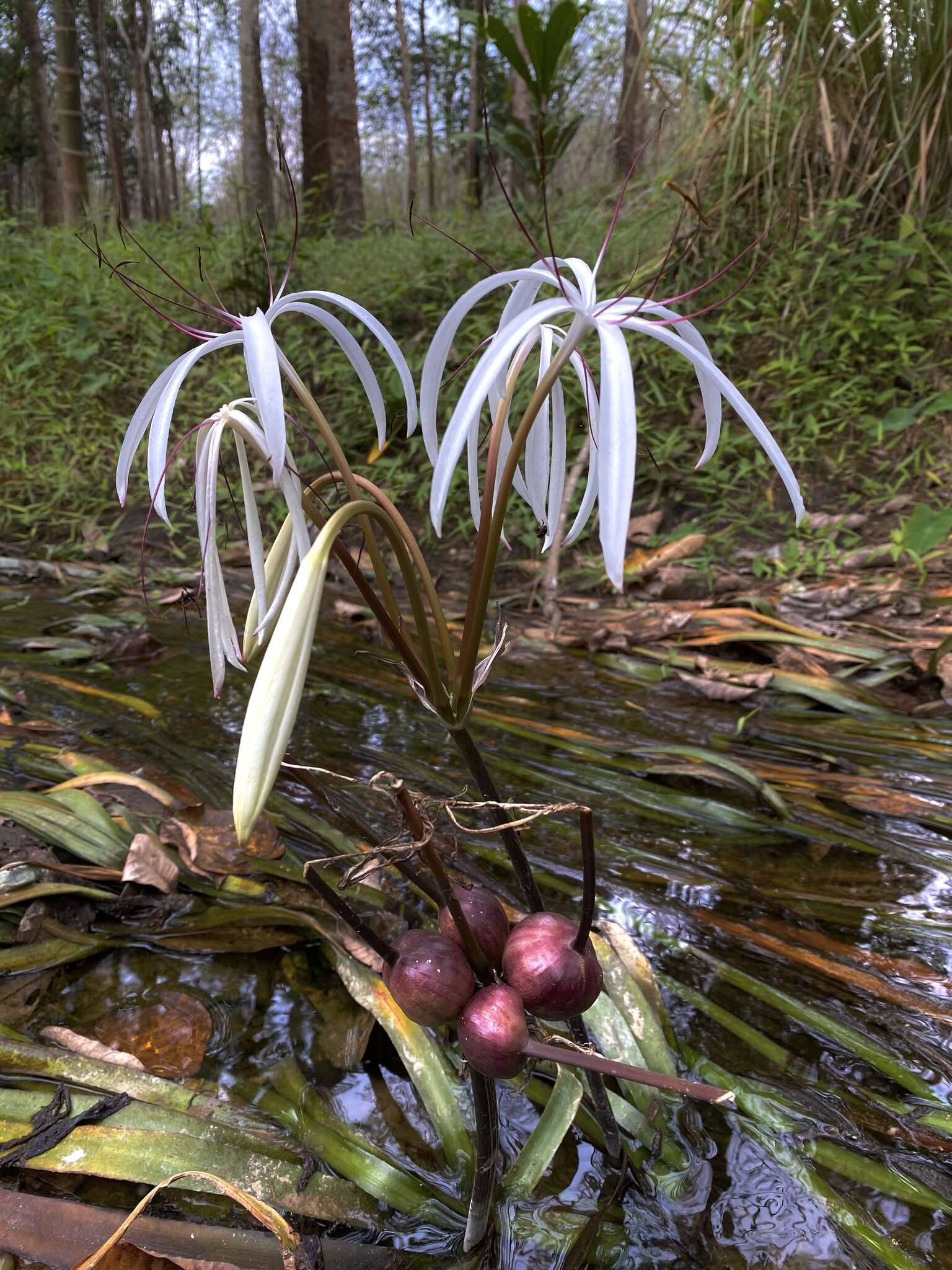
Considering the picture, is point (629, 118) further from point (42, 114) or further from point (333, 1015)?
point (42, 114)

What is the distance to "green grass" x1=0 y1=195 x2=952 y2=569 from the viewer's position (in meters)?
3.11

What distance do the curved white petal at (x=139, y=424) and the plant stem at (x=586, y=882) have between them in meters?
0.45

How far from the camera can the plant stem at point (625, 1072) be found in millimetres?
491

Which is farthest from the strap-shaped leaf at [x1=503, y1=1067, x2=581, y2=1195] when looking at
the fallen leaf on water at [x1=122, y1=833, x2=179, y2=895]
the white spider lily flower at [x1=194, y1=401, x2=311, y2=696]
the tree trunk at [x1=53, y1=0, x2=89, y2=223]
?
the tree trunk at [x1=53, y1=0, x2=89, y2=223]

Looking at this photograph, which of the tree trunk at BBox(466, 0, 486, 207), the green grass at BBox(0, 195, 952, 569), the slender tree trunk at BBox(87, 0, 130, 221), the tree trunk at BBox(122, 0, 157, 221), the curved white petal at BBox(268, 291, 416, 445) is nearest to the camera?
the curved white petal at BBox(268, 291, 416, 445)

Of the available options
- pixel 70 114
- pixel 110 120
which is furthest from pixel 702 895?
pixel 110 120

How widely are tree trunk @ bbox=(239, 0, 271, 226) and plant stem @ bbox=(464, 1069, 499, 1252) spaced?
539cm

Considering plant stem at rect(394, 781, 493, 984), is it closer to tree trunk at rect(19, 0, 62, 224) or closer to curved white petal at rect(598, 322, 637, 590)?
curved white petal at rect(598, 322, 637, 590)

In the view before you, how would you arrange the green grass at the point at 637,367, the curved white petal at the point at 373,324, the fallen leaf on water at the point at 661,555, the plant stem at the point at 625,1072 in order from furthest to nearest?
the green grass at the point at 637,367 < the fallen leaf on water at the point at 661,555 < the curved white petal at the point at 373,324 < the plant stem at the point at 625,1072

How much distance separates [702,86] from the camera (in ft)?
11.8

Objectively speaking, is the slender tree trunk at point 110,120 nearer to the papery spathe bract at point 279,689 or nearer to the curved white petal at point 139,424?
the curved white petal at point 139,424

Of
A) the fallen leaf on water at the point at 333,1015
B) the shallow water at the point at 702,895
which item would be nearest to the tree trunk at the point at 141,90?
the shallow water at the point at 702,895

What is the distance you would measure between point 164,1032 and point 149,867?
25 cm

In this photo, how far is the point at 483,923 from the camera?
0.63 meters
